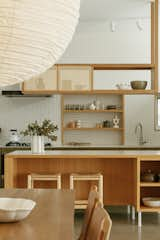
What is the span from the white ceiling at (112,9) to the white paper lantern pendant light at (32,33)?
577 cm

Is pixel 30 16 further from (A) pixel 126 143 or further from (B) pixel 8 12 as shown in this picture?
(A) pixel 126 143

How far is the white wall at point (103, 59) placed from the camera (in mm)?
8922

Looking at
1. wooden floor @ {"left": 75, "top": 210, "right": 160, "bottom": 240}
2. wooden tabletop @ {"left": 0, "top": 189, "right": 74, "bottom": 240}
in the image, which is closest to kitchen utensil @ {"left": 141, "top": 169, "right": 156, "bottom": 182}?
wooden floor @ {"left": 75, "top": 210, "right": 160, "bottom": 240}

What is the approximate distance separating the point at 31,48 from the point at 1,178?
6671 mm

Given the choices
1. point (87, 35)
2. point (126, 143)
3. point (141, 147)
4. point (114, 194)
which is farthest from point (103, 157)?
point (87, 35)

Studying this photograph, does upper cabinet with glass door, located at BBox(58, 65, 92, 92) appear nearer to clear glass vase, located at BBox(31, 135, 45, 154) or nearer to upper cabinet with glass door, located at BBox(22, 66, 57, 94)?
upper cabinet with glass door, located at BBox(22, 66, 57, 94)

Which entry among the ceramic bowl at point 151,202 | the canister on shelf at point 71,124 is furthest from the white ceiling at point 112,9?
the ceramic bowl at point 151,202

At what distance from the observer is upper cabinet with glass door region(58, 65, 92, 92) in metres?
6.39

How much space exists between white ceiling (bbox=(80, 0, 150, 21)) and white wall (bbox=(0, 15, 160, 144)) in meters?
0.36

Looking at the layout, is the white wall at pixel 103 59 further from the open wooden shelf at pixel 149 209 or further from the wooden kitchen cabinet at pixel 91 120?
the open wooden shelf at pixel 149 209

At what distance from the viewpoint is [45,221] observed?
2.50m

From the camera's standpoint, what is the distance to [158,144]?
8.95m

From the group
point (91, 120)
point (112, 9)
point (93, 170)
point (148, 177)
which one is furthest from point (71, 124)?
point (148, 177)

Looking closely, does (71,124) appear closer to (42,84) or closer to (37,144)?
(42,84)
